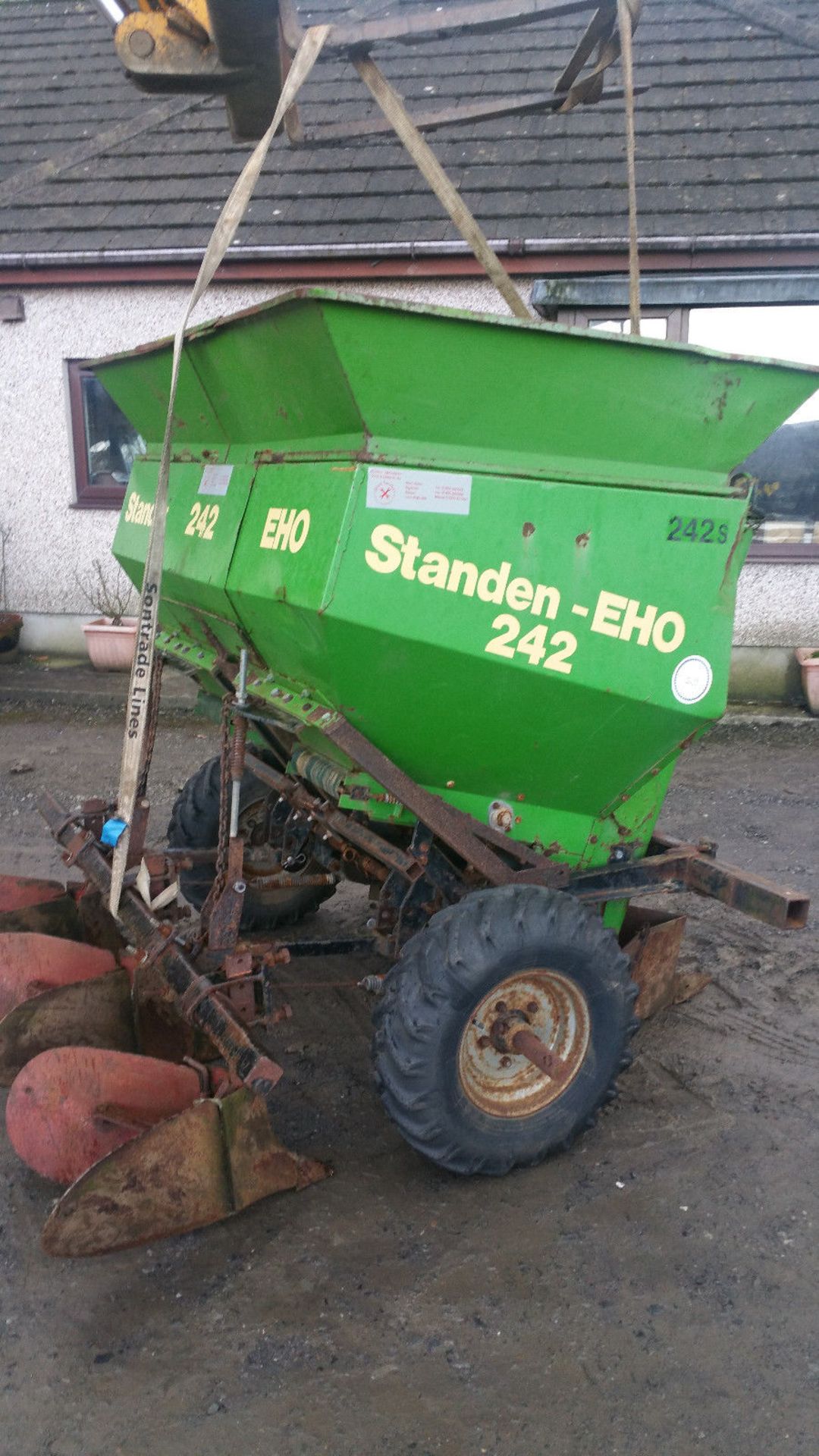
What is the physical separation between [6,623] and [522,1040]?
696cm

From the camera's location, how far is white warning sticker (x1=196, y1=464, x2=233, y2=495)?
127 inches

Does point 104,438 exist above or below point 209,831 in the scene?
above

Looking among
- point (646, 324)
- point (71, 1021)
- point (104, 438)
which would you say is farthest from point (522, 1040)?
point (104, 438)

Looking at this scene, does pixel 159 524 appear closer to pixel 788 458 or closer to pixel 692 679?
pixel 692 679

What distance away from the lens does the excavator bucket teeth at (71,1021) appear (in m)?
2.89

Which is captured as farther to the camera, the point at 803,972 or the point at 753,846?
the point at 753,846

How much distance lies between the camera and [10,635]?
8.73m

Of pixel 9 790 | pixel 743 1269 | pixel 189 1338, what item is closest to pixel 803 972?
pixel 743 1269

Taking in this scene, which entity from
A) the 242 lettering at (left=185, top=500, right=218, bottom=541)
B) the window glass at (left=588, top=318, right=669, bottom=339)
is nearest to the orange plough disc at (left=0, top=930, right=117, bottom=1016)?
the 242 lettering at (left=185, top=500, right=218, bottom=541)

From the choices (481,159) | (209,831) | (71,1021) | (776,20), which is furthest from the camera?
(776,20)

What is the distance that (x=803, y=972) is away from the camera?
4.00m

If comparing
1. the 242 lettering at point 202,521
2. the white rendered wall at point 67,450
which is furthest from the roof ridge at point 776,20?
the 242 lettering at point 202,521

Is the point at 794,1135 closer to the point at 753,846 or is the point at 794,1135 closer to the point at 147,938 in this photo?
the point at 147,938

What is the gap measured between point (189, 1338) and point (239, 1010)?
730mm
